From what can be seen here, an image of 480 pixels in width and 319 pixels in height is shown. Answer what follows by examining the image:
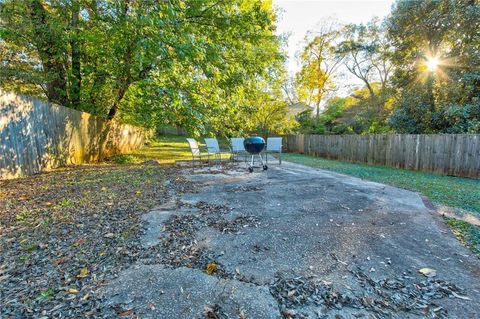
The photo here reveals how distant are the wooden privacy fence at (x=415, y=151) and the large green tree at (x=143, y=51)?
5.11 meters

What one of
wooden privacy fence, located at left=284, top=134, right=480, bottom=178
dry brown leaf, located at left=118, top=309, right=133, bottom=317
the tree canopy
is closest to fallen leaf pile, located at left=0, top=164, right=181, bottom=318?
dry brown leaf, located at left=118, top=309, right=133, bottom=317

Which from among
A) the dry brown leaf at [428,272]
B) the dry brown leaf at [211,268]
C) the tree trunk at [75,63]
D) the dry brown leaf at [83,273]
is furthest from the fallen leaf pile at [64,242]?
the tree trunk at [75,63]

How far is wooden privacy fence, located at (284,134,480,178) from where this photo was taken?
6.30 meters

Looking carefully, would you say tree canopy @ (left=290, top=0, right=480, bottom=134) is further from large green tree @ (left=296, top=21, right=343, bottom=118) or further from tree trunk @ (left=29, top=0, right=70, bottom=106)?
tree trunk @ (left=29, top=0, right=70, bottom=106)

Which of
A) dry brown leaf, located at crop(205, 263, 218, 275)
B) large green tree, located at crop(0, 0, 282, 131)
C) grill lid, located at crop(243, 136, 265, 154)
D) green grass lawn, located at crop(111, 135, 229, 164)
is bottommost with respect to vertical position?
dry brown leaf, located at crop(205, 263, 218, 275)

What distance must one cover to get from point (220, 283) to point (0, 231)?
7.58ft

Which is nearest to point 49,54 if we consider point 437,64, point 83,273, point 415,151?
point 83,273

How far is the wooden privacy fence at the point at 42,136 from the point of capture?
431 cm

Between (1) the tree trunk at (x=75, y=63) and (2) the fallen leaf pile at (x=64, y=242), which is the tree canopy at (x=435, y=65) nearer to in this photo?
(2) the fallen leaf pile at (x=64, y=242)

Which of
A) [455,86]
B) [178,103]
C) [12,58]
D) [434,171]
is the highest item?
[12,58]

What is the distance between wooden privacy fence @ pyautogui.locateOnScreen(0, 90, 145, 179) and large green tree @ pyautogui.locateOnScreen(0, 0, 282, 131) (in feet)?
3.56

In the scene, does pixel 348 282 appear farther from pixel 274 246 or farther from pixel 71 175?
Answer: pixel 71 175

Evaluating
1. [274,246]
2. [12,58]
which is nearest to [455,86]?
[274,246]

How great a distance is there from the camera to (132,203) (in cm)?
334
